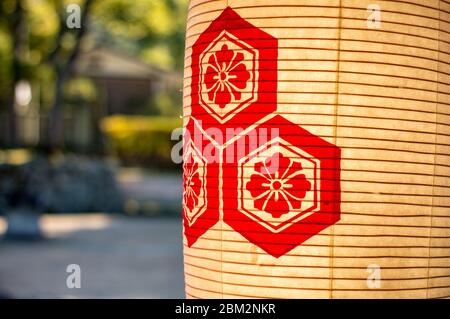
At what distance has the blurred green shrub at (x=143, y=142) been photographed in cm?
2736

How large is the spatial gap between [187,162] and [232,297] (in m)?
0.53

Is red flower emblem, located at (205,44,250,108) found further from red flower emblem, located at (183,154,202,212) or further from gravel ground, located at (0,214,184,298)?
gravel ground, located at (0,214,184,298)

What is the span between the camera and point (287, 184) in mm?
2561

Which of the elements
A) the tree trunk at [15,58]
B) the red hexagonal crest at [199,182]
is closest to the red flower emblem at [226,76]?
A: the red hexagonal crest at [199,182]

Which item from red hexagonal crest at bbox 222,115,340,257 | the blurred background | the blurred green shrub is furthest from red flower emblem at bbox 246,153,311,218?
the blurred green shrub

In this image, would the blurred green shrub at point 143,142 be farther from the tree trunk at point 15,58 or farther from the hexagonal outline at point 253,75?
the hexagonal outline at point 253,75

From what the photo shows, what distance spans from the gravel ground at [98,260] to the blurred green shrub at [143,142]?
40.8 feet

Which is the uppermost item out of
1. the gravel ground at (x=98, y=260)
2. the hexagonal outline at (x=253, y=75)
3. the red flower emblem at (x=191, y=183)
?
the hexagonal outline at (x=253, y=75)

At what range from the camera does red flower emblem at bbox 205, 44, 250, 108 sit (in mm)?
2668

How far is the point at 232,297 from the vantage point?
270 centimetres

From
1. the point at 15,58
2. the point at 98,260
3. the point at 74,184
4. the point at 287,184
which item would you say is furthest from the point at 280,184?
the point at 74,184

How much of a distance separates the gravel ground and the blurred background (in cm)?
2

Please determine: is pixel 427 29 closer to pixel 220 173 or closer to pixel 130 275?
pixel 220 173

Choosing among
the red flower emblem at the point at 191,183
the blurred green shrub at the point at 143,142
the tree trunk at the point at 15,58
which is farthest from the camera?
the blurred green shrub at the point at 143,142
